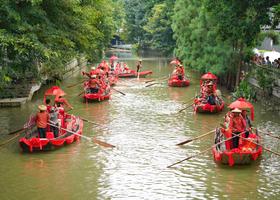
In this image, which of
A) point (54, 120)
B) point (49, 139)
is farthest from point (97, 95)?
point (49, 139)

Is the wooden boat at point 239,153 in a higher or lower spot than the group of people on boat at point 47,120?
lower

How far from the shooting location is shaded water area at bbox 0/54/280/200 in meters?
12.7

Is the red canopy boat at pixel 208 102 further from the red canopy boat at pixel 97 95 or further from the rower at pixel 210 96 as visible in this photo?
the red canopy boat at pixel 97 95

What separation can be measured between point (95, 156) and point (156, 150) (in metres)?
2.20

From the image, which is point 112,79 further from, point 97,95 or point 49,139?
point 49,139

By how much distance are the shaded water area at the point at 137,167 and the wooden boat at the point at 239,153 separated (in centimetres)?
23

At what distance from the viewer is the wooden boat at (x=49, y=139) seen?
627 inches

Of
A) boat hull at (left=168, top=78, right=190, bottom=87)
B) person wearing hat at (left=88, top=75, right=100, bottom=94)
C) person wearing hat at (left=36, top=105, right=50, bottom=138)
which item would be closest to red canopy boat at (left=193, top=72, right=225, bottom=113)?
person wearing hat at (left=88, top=75, right=100, bottom=94)

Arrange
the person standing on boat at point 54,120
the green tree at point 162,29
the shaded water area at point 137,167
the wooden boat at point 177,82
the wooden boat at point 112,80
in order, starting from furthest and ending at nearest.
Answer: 1. the green tree at point 162,29
2. the wooden boat at point 112,80
3. the wooden boat at point 177,82
4. the person standing on boat at point 54,120
5. the shaded water area at point 137,167

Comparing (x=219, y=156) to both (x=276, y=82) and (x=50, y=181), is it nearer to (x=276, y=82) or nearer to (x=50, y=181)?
(x=50, y=181)

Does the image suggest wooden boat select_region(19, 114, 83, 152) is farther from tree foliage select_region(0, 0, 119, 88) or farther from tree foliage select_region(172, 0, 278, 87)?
tree foliage select_region(172, 0, 278, 87)

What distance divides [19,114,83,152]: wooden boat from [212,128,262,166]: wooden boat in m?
5.16

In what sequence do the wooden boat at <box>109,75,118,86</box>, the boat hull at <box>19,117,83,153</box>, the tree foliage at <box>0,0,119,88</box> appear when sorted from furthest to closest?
the wooden boat at <box>109,75,118,86</box>
the boat hull at <box>19,117,83,153</box>
the tree foliage at <box>0,0,119,88</box>

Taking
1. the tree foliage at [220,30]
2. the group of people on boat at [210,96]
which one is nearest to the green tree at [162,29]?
the tree foliage at [220,30]
